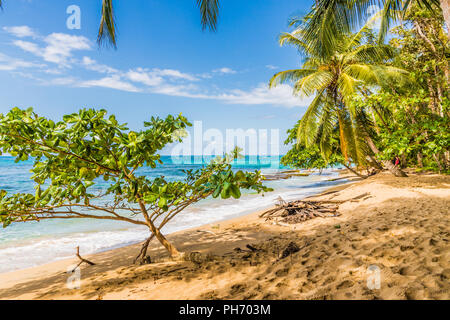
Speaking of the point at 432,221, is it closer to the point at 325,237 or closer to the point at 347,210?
the point at 325,237

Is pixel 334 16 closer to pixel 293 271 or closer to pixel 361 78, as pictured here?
pixel 361 78

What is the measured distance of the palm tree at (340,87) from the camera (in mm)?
8852

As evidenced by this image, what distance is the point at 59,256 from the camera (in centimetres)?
572

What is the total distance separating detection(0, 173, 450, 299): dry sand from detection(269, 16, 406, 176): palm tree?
4.78 metres

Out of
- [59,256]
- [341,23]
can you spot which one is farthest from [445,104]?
[59,256]

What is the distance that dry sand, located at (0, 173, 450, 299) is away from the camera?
2166mm

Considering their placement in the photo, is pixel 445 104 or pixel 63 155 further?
pixel 445 104

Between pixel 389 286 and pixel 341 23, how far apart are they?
6.16 m

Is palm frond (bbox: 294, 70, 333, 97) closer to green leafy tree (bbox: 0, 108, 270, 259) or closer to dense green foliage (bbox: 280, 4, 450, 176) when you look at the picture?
dense green foliage (bbox: 280, 4, 450, 176)

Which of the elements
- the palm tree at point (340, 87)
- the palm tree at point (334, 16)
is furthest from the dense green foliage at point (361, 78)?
the palm tree at point (334, 16)

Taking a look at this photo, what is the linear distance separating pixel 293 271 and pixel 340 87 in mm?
8152

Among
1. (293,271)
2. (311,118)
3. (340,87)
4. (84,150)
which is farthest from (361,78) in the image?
(84,150)

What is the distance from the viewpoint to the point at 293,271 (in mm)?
2738

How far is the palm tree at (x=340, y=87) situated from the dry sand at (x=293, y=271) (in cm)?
478
